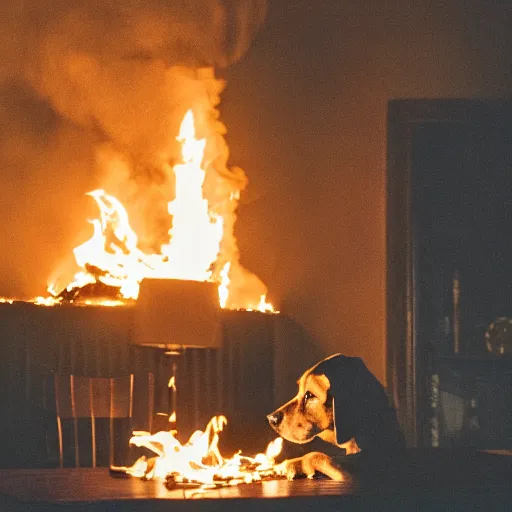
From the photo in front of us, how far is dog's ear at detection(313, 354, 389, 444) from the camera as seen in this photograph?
9.78 ft

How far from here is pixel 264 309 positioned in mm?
4367

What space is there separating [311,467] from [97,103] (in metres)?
2.28

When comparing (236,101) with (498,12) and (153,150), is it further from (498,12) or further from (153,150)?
(498,12)

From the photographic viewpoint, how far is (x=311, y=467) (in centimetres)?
282

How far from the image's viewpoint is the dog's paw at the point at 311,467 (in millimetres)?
2784

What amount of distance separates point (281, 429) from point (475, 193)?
1835 mm

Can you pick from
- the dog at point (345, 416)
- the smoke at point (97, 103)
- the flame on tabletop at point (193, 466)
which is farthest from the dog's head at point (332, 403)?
the smoke at point (97, 103)

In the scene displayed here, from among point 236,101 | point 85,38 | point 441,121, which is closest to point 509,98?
point 441,121

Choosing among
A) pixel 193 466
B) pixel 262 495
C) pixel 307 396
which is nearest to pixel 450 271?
pixel 307 396

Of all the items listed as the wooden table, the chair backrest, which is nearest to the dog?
the wooden table

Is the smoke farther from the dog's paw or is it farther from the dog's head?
the dog's paw

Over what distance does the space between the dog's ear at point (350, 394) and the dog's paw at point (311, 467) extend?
16 centimetres

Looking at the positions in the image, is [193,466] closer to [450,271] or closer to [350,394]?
[350,394]

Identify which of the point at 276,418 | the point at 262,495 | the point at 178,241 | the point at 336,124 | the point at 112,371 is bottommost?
the point at 262,495
